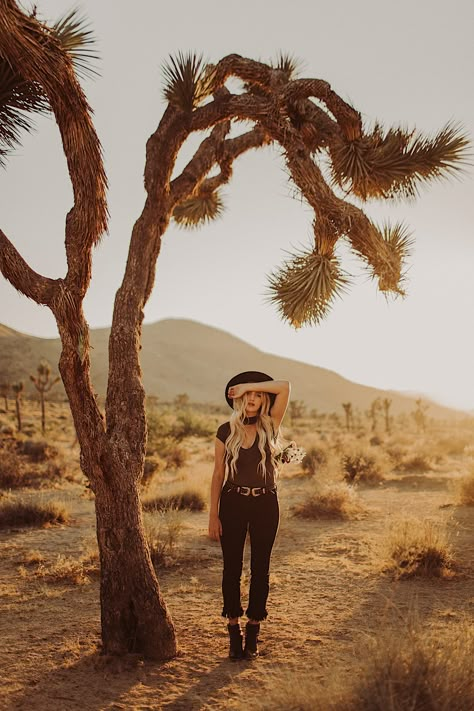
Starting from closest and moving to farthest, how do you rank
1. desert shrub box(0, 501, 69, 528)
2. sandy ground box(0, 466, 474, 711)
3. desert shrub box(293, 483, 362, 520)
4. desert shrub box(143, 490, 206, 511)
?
sandy ground box(0, 466, 474, 711) < desert shrub box(0, 501, 69, 528) < desert shrub box(293, 483, 362, 520) < desert shrub box(143, 490, 206, 511)

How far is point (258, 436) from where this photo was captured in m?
4.73

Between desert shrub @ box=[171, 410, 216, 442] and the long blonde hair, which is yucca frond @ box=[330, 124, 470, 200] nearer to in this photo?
the long blonde hair

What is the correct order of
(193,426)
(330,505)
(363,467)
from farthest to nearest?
1. (193,426)
2. (363,467)
3. (330,505)

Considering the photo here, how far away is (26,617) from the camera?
5906 mm

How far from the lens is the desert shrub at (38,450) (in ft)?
61.0

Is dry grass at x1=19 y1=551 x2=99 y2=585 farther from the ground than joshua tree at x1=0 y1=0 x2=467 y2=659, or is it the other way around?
joshua tree at x1=0 y1=0 x2=467 y2=659

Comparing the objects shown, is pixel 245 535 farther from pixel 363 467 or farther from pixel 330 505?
pixel 363 467

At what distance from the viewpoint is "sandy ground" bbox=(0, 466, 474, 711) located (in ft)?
13.8

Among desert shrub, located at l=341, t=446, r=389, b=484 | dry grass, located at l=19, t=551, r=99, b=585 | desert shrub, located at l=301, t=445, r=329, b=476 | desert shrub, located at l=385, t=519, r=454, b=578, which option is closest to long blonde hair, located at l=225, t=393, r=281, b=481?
desert shrub, located at l=385, t=519, r=454, b=578

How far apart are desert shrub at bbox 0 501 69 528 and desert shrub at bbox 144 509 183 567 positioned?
2.28 m

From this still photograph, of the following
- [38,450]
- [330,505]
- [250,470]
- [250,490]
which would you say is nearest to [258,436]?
[250,470]

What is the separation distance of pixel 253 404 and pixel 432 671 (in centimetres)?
218

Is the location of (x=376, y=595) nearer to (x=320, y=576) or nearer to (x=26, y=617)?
(x=320, y=576)

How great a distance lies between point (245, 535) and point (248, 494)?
0.32 metres
